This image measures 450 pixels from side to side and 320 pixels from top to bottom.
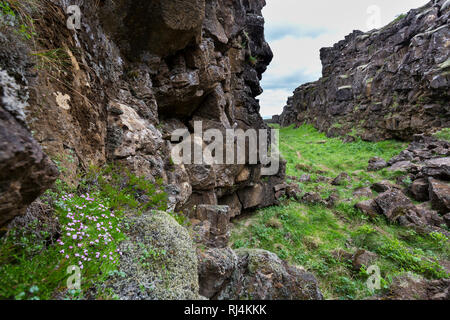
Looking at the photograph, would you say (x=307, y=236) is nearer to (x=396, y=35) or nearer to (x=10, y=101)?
(x=10, y=101)

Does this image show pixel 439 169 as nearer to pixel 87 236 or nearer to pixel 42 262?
pixel 87 236

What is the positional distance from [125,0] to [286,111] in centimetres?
5118

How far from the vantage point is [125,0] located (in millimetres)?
5766

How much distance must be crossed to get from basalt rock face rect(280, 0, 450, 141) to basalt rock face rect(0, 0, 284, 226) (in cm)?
2011

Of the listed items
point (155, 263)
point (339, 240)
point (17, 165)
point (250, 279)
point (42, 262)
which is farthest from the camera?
point (339, 240)

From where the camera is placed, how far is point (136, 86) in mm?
6660

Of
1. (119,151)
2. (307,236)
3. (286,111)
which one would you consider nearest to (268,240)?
(307,236)

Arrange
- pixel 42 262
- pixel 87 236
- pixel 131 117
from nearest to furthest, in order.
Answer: pixel 42 262
pixel 87 236
pixel 131 117

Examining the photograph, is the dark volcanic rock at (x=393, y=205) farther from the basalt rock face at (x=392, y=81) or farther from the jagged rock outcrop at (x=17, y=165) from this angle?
the basalt rock face at (x=392, y=81)

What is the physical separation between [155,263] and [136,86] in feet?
19.9

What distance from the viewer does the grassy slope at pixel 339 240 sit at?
267 inches

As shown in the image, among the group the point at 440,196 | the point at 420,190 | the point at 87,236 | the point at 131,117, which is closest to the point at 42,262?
the point at 87,236

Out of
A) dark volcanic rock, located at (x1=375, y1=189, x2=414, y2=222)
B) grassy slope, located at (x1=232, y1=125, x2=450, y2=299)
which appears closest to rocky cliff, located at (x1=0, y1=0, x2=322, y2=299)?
grassy slope, located at (x1=232, y1=125, x2=450, y2=299)

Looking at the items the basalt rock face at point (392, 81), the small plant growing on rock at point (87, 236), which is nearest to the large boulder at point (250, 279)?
the small plant growing on rock at point (87, 236)
